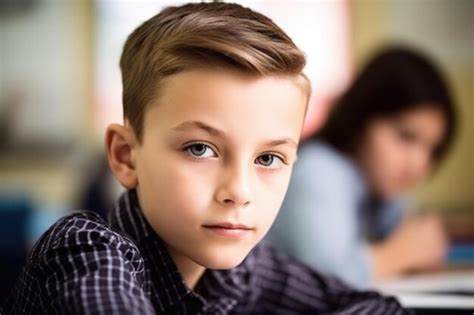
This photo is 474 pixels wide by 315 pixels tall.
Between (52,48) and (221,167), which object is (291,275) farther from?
(52,48)

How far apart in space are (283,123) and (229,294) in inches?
9.8

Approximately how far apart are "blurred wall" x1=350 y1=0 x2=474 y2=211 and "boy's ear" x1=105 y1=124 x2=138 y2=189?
3645 mm

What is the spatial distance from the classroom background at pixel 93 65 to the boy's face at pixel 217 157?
143 inches

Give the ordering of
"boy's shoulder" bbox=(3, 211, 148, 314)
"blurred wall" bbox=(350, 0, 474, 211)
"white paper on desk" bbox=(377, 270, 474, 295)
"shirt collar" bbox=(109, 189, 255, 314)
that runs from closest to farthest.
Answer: "boy's shoulder" bbox=(3, 211, 148, 314) → "shirt collar" bbox=(109, 189, 255, 314) → "white paper on desk" bbox=(377, 270, 474, 295) → "blurred wall" bbox=(350, 0, 474, 211)

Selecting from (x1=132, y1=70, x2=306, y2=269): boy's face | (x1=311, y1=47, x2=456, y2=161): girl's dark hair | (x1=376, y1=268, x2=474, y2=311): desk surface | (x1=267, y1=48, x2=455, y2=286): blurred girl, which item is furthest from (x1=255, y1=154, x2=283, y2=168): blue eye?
(x1=311, y1=47, x2=456, y2=161): girl's dark hair

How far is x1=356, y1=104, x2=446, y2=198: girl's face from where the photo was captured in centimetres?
176

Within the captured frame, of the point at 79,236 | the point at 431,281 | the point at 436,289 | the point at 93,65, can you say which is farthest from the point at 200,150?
the point at 93,65

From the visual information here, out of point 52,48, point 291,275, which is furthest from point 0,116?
point 291,275

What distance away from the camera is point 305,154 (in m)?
1.77

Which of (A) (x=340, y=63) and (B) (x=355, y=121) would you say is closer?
(B) (x=355, y=121)

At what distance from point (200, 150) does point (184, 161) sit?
0.05 feet

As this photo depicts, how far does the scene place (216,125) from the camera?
0.59 meters

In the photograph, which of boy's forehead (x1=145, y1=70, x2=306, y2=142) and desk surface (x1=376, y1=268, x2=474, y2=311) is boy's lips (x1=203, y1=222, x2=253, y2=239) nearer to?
boy's forehead (x1=145, y1=70, x2=306, y2=142)

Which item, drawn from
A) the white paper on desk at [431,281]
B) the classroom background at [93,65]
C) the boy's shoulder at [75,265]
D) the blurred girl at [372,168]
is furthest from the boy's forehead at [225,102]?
the classroom background at [93,65]
